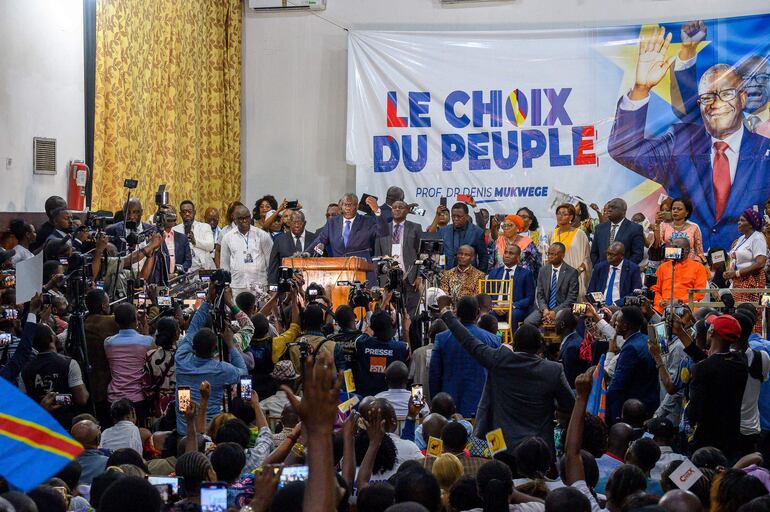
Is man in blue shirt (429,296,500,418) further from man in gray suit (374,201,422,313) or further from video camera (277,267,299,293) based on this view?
man in gray suit (374,201,422,313)

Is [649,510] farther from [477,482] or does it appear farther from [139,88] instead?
[139,88]

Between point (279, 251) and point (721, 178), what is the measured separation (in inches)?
213

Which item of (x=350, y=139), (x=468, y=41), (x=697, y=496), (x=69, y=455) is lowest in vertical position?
(x=697, y=496)

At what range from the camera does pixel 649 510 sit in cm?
366

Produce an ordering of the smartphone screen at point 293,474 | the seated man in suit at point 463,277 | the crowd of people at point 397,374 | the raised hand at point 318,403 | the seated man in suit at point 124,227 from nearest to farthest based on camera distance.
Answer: the raised hand at point 318,403
the smartphone screen at point 293,474
the crowd of people at point 397,374
the seated man in suit at point 124,227
the seated man in suit at point 463,277

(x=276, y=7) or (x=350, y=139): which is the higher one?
(x=276, y=7)

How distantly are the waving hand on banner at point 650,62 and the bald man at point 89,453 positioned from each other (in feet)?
32.5

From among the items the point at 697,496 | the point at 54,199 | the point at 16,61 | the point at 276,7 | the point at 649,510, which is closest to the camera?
the point at 649,510

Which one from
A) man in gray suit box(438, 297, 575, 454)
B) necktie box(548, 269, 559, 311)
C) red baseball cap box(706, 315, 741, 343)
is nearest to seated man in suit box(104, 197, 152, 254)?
necktie box(548, 269, 559, 311)

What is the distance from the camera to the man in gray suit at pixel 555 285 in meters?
10.6

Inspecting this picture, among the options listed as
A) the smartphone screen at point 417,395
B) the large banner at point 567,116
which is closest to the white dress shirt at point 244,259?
the large banner at point 567,116

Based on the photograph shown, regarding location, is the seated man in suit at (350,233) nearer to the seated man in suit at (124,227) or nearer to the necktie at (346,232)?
the necktie at (346,232)

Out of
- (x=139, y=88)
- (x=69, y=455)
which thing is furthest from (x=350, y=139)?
→ (x=69, y=455)

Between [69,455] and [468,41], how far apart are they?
39.3 feet
